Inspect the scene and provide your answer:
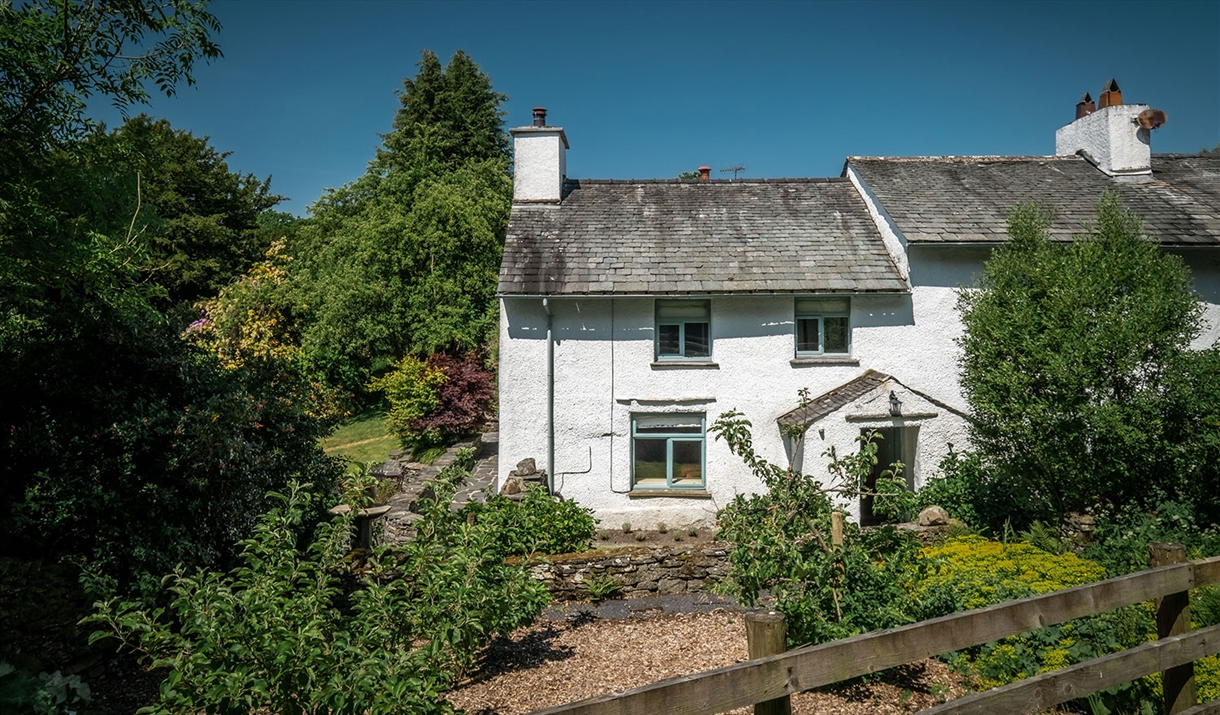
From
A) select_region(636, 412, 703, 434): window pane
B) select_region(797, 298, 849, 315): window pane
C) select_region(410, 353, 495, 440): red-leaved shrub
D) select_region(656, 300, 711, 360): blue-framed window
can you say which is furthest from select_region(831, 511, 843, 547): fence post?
select_region(410, 353, 495, 440): red-leaved shrub

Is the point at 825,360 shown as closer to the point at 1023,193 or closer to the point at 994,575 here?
the point at 1023,193

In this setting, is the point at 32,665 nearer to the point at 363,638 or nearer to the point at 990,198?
the point at 363,638

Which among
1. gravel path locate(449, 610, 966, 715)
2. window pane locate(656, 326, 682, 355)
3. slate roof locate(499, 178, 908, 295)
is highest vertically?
slate roof locate(499, 178, 908, 295)

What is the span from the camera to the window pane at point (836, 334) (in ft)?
49.8

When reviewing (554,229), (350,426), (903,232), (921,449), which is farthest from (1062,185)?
(350,426)

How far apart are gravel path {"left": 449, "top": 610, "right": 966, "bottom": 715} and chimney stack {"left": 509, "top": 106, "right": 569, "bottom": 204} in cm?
1115

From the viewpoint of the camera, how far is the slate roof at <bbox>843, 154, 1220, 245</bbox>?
15.0 meters

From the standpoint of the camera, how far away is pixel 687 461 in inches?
589

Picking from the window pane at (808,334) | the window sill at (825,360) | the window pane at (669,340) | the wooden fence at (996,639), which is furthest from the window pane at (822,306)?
the wooden fence at (996,639)

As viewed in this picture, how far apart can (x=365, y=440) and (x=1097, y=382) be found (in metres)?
23.2

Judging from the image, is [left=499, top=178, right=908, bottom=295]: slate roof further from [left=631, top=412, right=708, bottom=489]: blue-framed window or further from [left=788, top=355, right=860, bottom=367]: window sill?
[left=631, top=412, right=708, bottom=489]: blue-framed window

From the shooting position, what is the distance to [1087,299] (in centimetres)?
1033

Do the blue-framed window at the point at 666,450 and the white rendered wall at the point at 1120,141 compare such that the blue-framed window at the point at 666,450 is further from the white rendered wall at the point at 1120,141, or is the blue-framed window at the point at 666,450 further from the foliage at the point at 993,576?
the white rendered wall at the point at 1120,141

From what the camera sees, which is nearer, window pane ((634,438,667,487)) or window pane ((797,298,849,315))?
window pane ((634,438,667,487))
